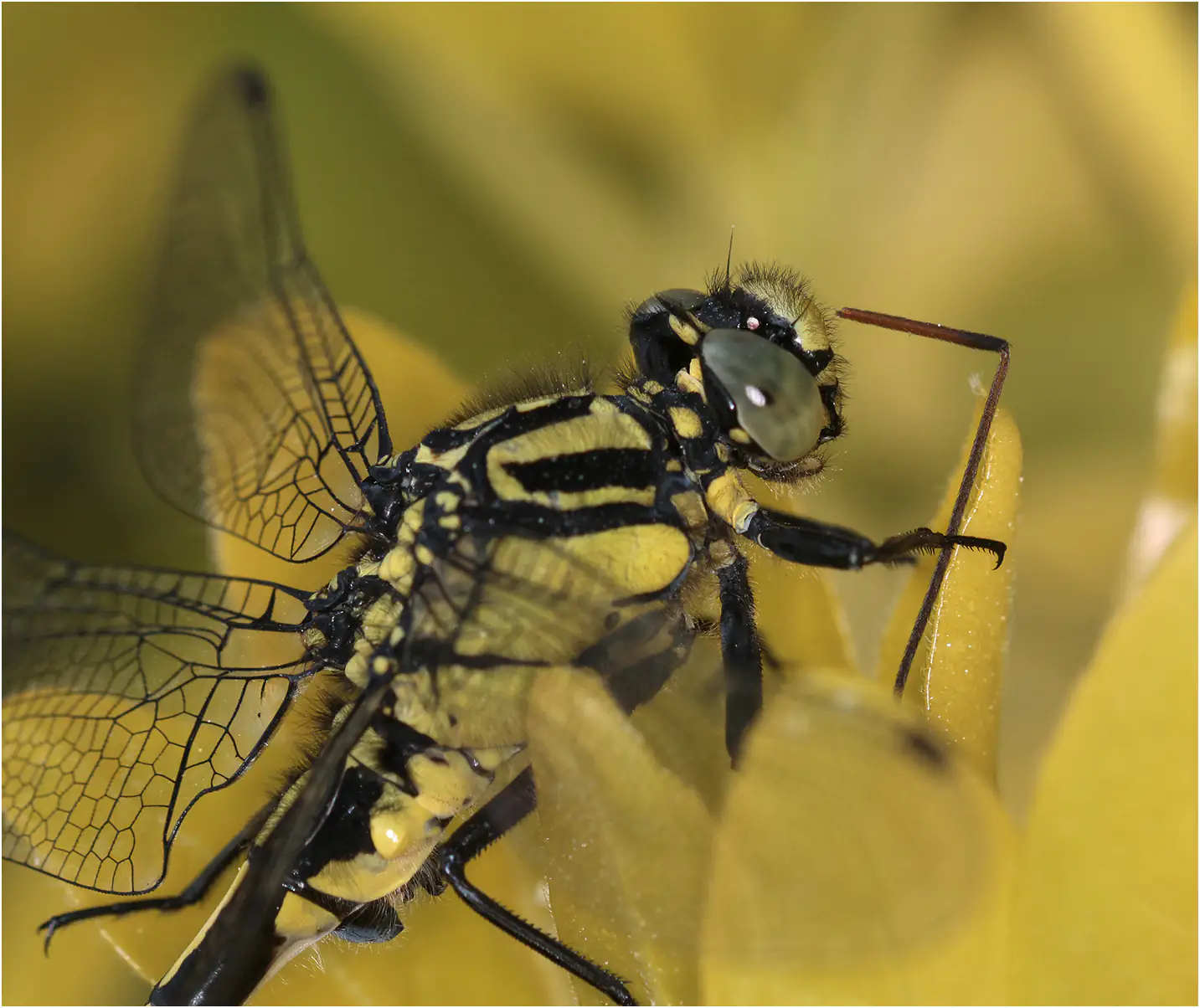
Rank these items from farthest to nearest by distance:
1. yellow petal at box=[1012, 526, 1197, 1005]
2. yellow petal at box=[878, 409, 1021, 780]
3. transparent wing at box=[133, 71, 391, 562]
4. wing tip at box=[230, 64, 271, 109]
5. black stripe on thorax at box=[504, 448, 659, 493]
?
1. wing tip at box=[230, 64, 271, 109]
2. transparent wing at box=[133, 71, 391, 562]
3. black stripe on thorax at box=[504, 448, 659, 493]
4. yellow petal at box=[878, 409, 1021, 780]
5. yellow petal at box=[1012, 526, 1197, 1005]

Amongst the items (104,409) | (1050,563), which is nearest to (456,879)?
(1050,563)

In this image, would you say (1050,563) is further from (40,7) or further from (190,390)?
(40,7)

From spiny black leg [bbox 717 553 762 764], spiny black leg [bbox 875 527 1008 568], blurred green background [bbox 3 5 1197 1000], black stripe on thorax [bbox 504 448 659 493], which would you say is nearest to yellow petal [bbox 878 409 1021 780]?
spiny black leg [bbox 875 527 1008 568]

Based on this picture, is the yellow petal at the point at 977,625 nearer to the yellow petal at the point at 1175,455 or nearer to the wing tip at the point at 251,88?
the yellow petal at the point at 1175,455

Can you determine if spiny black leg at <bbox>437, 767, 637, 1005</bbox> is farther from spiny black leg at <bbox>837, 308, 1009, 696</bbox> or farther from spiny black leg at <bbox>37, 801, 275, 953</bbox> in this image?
spiny black leg at <bbox>837, 308, 1009, 696</bbox>

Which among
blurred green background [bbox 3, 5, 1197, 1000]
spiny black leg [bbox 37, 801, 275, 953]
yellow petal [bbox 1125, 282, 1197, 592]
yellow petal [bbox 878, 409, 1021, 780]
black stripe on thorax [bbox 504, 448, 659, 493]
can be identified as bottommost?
spiny black leg [bbox 37, 801, 275, 953]

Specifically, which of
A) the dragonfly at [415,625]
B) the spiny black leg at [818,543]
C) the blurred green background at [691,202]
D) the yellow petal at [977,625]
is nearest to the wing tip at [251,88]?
the blurred green background at [691,202]

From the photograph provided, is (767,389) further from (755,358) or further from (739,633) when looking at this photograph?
(739,633)
